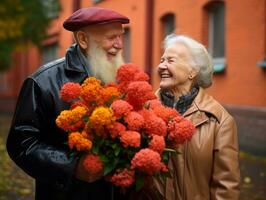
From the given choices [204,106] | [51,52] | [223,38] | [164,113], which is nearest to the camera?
[164,113]

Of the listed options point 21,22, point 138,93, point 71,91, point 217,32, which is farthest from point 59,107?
point 21,22

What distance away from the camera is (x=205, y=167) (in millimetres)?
2775

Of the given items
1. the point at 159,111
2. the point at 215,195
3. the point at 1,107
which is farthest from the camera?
the point at 1,107

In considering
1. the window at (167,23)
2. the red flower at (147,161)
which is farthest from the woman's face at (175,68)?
the window at (167,23)

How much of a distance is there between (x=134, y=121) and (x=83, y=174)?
0.38 meters

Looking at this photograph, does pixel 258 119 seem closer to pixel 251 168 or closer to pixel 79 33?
pixel 251 168

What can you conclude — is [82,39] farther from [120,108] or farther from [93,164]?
[93,164]

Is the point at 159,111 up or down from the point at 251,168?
up

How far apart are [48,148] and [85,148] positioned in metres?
0.34

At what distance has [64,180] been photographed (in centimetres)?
245

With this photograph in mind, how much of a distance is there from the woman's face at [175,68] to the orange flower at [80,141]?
30.9 inches

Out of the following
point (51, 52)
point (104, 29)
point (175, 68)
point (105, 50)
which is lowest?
point (51, 52)

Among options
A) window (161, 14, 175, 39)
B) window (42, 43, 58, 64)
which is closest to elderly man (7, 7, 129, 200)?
window (161, 14, 175, 39)

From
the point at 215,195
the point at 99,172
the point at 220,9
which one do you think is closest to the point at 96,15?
the point at 99,172
